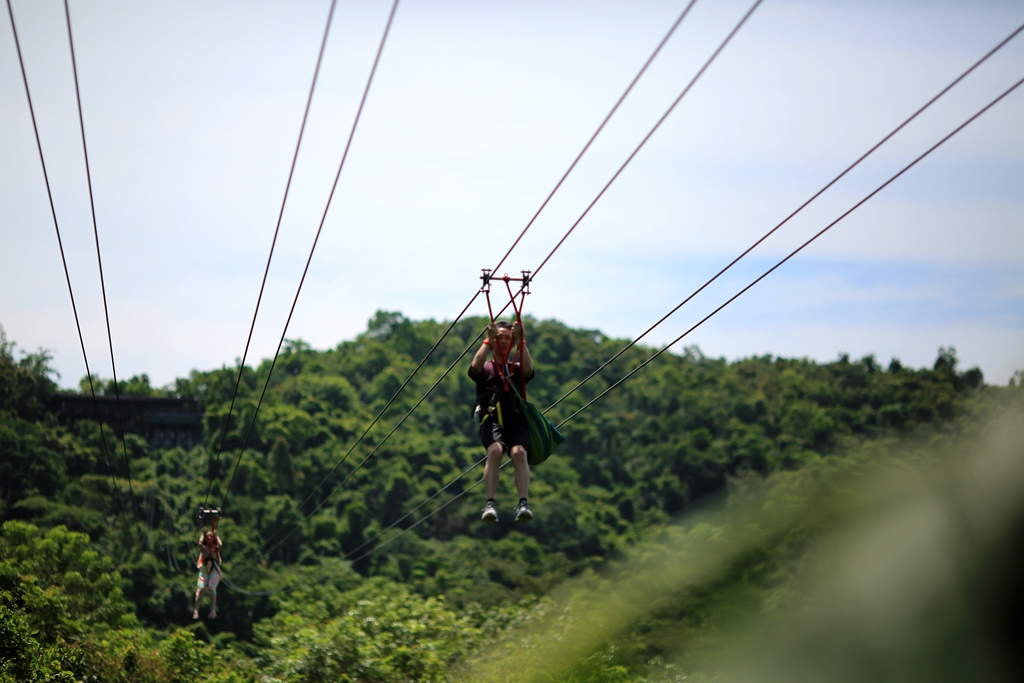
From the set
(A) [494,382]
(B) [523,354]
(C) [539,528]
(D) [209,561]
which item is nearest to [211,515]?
(D) [209,561]

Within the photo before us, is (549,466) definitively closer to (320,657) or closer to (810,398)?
(810,398)

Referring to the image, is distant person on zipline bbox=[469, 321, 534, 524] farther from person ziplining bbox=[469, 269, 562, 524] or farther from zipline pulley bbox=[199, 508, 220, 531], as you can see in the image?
zipline pulley bbox=[199, 508, 220, 531]

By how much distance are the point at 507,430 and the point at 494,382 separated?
1.17 ft

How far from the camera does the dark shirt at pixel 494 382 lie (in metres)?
6.45

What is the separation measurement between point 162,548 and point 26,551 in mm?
19487

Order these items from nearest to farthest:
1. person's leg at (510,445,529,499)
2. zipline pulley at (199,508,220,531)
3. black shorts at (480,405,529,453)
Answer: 1. person's leg at (510,445,529,499)
2. black shorts at (480,405,529,453)
3. zipline pulley at (199,508,220,531)

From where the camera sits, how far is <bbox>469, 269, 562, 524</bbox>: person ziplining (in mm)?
6316

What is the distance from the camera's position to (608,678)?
1.11m

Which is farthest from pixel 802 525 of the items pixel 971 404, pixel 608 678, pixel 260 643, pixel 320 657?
pixel 971 404

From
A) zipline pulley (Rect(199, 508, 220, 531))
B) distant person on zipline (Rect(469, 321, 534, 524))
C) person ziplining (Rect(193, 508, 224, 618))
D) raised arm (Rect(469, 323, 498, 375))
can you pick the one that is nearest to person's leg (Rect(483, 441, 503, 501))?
distant person on zipline (Rect(469, 321, 534, 524))

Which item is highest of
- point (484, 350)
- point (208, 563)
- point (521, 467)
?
point (208, 563)

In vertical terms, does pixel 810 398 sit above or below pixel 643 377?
below

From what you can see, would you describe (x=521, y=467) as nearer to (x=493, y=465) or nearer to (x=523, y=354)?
(x=493, y=465)

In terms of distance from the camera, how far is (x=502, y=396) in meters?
6.46
